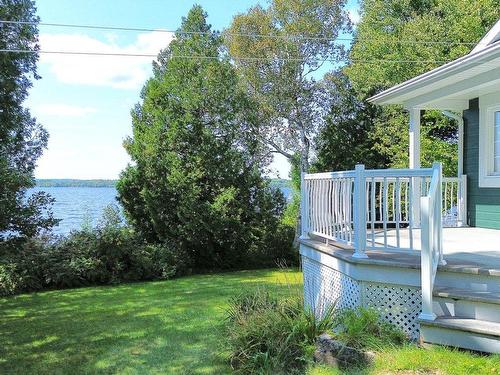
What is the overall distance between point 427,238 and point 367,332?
1.01 metres

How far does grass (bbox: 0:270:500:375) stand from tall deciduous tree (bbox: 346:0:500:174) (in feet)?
20.9

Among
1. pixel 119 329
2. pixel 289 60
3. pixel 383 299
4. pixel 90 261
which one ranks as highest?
pixel 289 60

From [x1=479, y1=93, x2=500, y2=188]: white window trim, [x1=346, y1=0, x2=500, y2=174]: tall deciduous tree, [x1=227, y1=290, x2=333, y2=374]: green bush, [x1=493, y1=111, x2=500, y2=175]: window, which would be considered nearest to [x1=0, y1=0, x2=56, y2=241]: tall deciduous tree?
[x1=227, y1=290, x2=333, y2=374]: green bush

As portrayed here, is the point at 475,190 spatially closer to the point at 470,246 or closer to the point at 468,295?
the point at 470,246

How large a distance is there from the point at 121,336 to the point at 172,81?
764cm

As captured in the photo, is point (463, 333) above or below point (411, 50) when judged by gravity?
below

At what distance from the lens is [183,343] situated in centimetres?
545

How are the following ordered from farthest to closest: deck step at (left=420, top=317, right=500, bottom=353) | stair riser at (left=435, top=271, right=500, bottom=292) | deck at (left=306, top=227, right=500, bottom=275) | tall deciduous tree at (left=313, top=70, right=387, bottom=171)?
1. tall deciduous tree at (left=313, top=70, right=387, bottom=171)
2. deck at (left=306, top=227, right=500, bottom=275)
3. stair riser at (left=435, top=271, right=500, bottom=292)
4. deck step at (left=420, top=317, right=500, bottom=353)

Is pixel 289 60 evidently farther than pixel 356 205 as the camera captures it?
Yes

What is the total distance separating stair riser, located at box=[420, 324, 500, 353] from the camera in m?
3.35

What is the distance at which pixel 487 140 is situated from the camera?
6945 millimetres

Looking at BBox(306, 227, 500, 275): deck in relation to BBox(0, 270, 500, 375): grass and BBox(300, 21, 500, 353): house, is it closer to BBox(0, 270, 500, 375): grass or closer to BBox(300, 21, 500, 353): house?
BBox(300, 21, 500, 353): house

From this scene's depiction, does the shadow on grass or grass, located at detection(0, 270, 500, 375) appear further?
the shadow on grass

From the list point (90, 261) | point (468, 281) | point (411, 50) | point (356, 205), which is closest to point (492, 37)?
point (411, 50)
